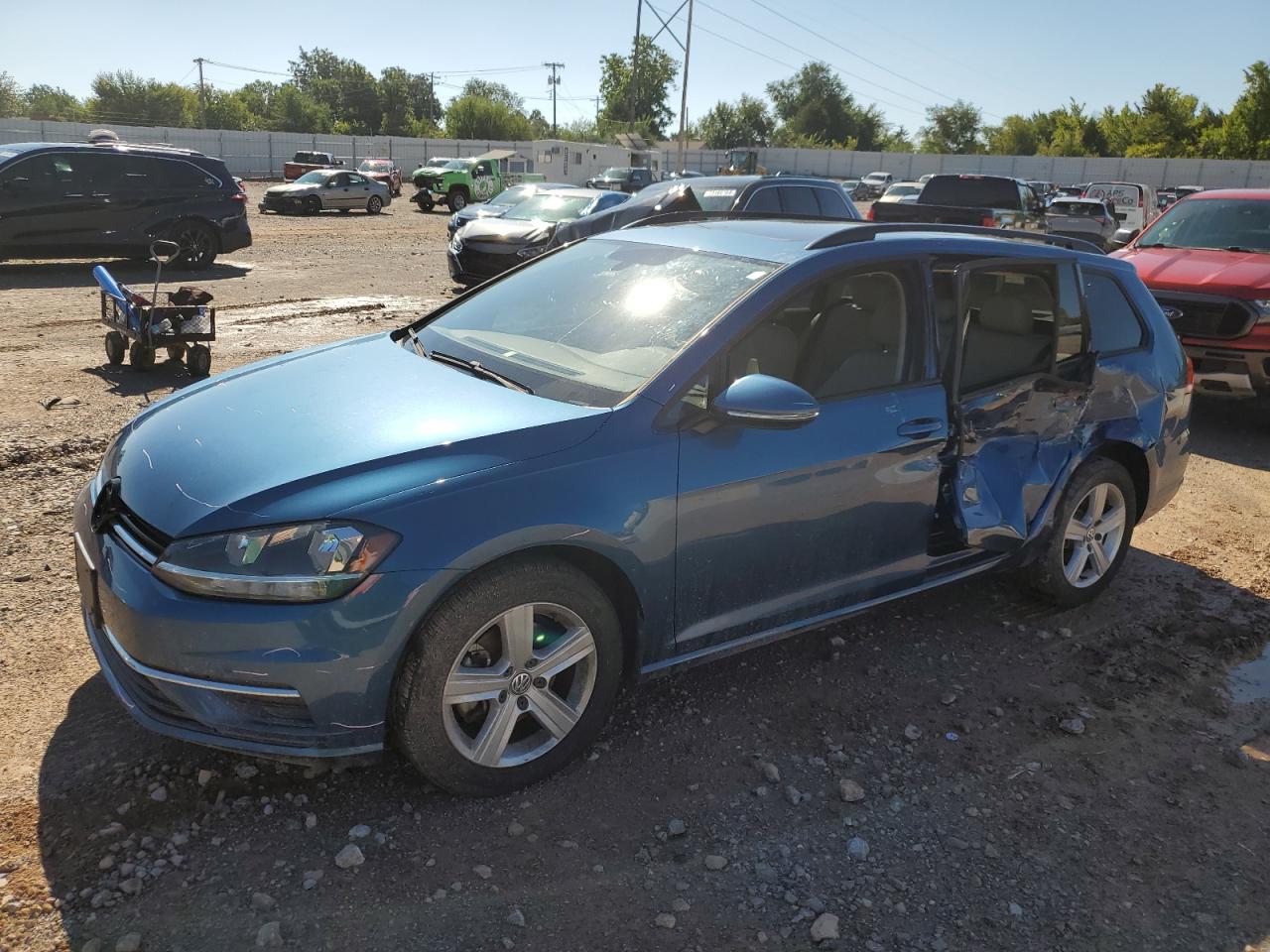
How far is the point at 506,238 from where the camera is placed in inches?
524

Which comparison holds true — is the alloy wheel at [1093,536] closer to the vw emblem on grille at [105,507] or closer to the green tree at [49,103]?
the vw emblem on grille at [105,507]

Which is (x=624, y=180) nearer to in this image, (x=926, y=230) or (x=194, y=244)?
(x=194, y=244)

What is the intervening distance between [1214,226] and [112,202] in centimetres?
1336

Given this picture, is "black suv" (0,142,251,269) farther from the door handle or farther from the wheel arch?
the wheel arch

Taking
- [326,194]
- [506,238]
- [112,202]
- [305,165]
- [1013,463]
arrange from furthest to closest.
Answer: [305,165] → [326,194] → [112,202] → [506,238] → [1013,463]

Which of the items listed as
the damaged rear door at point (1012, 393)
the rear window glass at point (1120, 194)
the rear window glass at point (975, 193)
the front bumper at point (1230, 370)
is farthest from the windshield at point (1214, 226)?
the rear window glass at point (1120, 194)

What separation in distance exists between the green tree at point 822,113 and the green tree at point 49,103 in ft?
244

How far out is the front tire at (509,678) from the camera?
2744 mm

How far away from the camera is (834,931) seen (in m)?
2.58

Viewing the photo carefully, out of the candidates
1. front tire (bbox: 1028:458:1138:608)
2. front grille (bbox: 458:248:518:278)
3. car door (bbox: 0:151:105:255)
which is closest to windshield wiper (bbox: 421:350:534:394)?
front tire (bbox: 1028:458:1138:608)

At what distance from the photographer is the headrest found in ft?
13.5

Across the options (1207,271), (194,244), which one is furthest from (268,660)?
(194,244)

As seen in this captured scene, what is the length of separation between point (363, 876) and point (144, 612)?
3.02 feet

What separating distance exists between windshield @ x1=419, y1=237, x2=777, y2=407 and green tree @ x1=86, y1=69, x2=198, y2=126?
101596 millimetres
